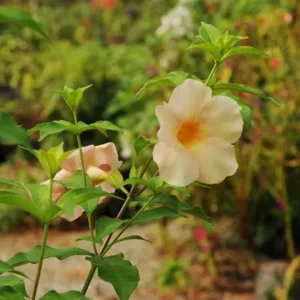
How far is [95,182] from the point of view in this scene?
0.72 m

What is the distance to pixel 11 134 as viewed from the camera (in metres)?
0.54

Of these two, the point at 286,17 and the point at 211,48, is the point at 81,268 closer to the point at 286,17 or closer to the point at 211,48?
the point at 286,17

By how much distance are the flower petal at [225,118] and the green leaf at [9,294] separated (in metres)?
0.21

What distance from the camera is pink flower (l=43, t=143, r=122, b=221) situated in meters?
0.72

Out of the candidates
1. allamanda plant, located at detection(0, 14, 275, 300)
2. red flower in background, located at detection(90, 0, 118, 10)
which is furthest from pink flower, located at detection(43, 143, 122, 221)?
red flower in background, located at detection(90, 0, 118, 10)

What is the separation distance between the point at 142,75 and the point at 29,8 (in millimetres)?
4626

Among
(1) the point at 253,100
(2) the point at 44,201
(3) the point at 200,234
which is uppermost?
(2) the point at 44,201

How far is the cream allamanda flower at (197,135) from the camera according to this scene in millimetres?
657

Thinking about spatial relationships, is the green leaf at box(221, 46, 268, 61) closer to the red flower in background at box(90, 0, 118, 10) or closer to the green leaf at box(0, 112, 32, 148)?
the green leaf at box(0, 112, 32, 148)

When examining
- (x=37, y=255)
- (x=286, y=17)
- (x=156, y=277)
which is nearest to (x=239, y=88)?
(x=37, y=255)

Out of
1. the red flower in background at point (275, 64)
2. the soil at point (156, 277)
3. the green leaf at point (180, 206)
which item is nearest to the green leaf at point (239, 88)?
the green leaf at point (180, 206)

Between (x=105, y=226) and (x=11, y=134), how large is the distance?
0.20m

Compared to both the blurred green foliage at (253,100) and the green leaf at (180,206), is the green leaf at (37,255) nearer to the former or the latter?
the green leaf at (180,206)

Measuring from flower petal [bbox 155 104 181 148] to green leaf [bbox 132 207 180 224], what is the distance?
0.09 metres
